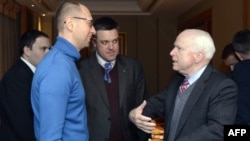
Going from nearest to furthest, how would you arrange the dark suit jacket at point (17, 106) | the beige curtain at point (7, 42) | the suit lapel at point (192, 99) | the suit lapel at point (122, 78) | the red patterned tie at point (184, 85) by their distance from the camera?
the suit lapel at point (192, 99) < the red patterned tie at point (184, 85) < the dark suit jacket at point (17, 106) < the suit lapel at point (122, 78) < the beige curtain at point (7, 42)

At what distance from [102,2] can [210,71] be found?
6.03m

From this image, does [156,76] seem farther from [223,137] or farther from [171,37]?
[223,137]

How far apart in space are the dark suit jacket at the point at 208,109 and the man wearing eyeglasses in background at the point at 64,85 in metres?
0.51

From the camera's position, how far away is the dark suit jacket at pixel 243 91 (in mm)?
2317

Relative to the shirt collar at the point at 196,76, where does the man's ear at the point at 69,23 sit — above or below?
above

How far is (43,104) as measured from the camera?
5.74ft

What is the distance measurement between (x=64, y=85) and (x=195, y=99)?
665 mm

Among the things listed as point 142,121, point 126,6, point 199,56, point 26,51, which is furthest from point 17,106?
point 126,6

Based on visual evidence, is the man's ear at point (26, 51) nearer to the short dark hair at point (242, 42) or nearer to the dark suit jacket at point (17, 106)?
the dark suit jacket at point (17, 106)

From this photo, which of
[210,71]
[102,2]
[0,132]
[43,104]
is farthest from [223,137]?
[102,2]

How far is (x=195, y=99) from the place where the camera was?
2006 millimetres

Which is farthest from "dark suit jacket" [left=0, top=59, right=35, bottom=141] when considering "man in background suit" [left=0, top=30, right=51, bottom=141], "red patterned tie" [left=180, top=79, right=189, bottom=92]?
"red patterned tie" [left=180, top=79, right=189, bottom=92]

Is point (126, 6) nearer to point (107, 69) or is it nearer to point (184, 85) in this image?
point (107, 69)

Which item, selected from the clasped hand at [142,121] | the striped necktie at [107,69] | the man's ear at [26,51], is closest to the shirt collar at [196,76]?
the clasped hand at [142,121]
